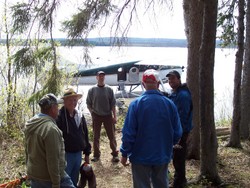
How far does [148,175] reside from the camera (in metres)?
3.50

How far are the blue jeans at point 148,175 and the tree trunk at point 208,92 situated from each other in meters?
1.45

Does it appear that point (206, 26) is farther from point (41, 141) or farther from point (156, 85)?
point (41, 141)

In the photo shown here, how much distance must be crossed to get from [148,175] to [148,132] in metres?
0.47

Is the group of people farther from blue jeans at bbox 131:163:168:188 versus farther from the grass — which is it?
the grass

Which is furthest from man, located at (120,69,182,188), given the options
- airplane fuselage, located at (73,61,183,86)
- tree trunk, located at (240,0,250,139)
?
airplane fuselage, located at (73,61,183,86)

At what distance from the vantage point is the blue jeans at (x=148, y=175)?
11.4ft

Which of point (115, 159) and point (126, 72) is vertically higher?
point (126, 72)

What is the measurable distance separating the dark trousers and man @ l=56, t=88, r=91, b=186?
1.33 metres

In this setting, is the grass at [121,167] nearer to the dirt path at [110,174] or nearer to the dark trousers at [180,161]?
the dirt path at [110,174]

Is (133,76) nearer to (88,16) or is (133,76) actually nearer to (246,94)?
(246,94)

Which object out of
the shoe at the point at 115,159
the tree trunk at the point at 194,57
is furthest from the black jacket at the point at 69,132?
the tree trunk at the point at 194,57

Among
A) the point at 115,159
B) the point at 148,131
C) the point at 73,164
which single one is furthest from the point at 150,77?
the point at 115,159

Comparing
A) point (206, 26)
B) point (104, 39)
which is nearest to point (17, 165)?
point (104, 39)

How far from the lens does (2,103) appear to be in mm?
8031
